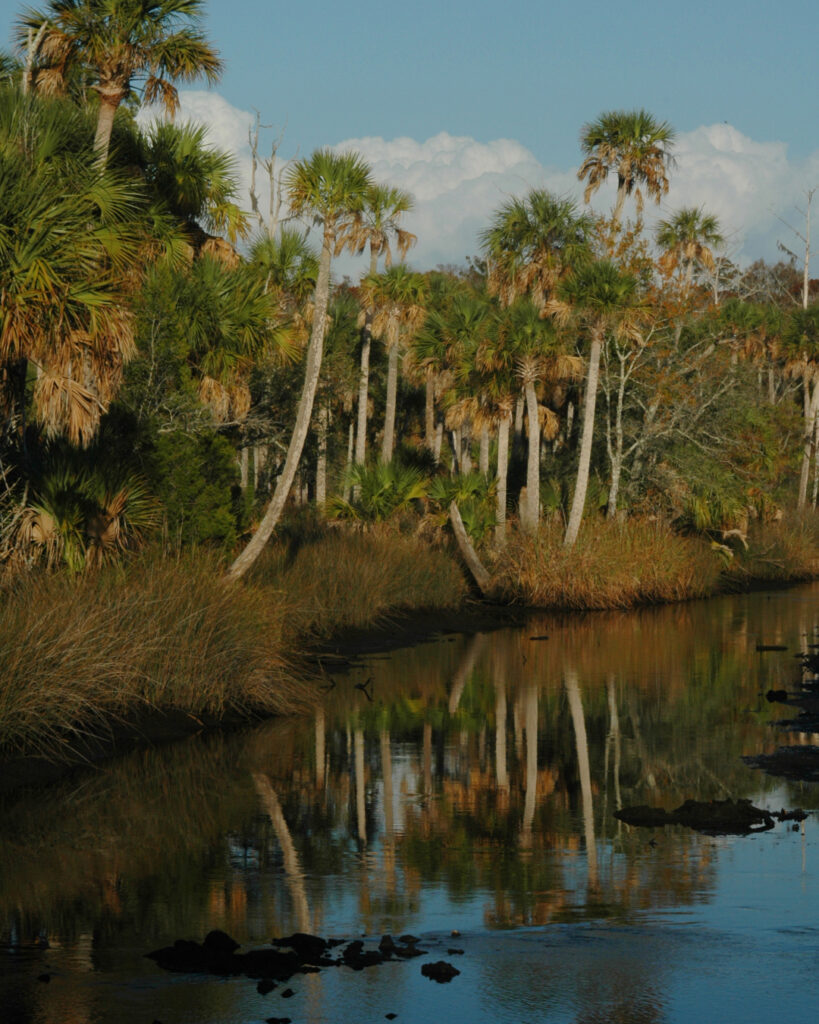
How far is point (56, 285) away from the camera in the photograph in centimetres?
1527

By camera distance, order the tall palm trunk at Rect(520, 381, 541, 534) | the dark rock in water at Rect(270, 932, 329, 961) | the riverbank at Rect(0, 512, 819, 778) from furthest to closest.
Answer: the tall palm trunk at Rect(520, 381, 541, 534)
the riverbank at Rect(0, 512, 819, 778)
the dark rock in water at Rect(270, 932, 329, 961)

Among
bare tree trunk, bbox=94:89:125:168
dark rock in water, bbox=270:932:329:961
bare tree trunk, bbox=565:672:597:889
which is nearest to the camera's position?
dark rock in water, bbox=270:932:329:961

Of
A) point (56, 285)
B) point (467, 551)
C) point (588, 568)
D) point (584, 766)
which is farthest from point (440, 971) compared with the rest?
point (588, 568)

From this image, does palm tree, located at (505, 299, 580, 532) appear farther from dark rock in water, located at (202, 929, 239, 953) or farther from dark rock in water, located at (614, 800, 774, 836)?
dark rock in water, located at (202, 929, 239, 953)

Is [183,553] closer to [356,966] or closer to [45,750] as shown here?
[45,750]

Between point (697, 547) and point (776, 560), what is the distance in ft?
18.4

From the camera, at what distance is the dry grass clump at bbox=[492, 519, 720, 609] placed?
32.0 metres

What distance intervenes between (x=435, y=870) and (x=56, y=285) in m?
8.13

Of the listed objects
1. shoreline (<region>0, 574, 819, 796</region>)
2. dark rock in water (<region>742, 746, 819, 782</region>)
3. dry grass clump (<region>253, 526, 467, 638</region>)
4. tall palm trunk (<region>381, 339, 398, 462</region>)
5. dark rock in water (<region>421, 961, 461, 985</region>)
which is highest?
tall palm trunk (<region>381, 339, 398, 462</region>)

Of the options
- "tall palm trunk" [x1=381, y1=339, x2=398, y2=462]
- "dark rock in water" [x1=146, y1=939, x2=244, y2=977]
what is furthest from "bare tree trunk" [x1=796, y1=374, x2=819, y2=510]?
"dark rock in water" [x1=146, y1=939, x2=244, y2=977]

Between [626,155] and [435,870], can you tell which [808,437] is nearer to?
[626,155]

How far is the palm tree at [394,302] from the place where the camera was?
42594 millimetres

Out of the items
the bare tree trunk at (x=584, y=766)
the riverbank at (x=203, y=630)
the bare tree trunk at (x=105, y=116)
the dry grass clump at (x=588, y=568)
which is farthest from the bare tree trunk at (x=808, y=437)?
the bare tree trunk at (x=105, y=116)

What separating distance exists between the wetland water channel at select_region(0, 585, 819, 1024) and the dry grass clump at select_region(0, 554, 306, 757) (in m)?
0.59
